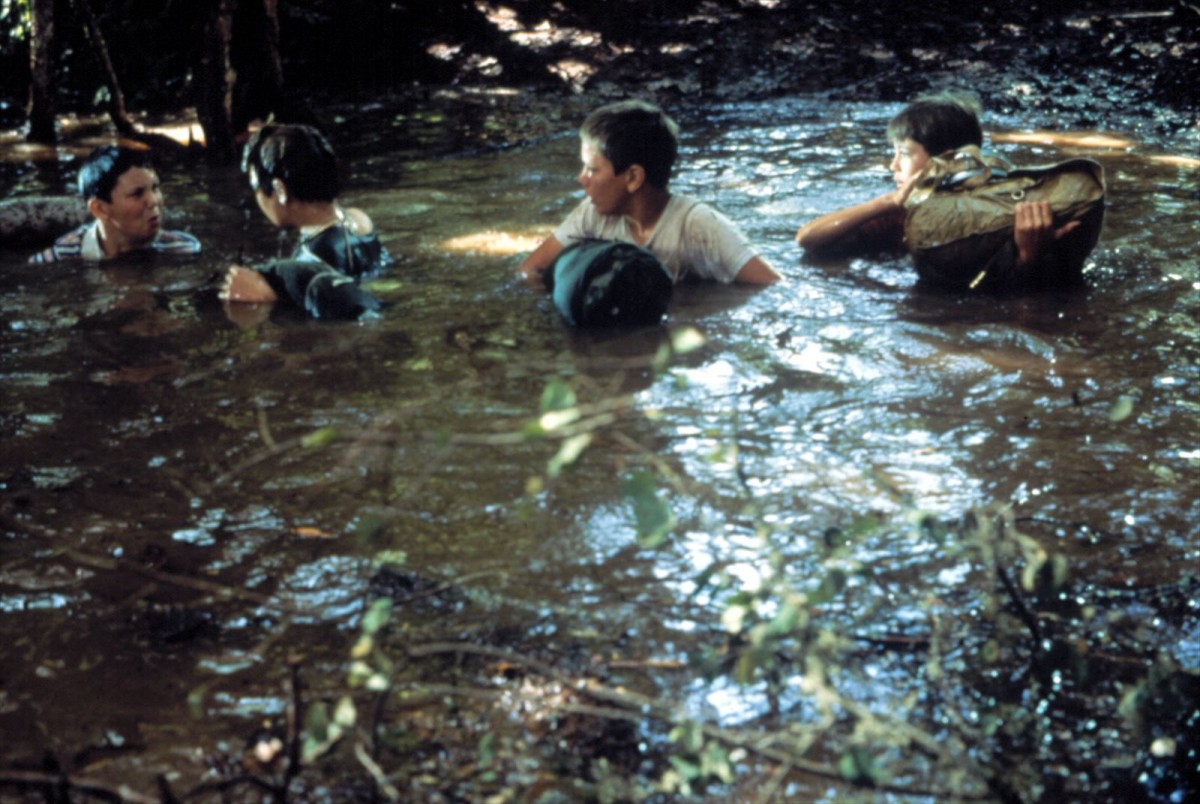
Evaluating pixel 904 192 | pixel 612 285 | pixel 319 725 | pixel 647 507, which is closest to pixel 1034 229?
pixel 904 192

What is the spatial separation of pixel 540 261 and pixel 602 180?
0.63m

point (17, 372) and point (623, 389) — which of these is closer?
point (623, 389)

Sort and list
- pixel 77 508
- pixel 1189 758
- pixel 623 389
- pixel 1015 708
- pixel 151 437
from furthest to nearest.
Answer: pixel 623 389 < pixel 151 437 < pixel 77 508 < pixel 1015 708 < pixel 1189 758

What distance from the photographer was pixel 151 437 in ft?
14.7

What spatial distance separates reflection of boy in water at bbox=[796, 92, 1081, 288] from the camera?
18.6ft

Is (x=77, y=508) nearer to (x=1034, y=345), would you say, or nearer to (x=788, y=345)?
(x=788, y=345)

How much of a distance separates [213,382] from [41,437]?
74cm

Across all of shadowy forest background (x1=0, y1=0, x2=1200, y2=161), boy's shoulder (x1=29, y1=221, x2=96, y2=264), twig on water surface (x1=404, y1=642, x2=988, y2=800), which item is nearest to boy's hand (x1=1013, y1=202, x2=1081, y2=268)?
twig on water surface (x1=404, y1=642, x2=988, y2=800)

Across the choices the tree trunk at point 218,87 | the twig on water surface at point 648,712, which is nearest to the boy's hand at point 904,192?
the twig on water surface at point 648,712

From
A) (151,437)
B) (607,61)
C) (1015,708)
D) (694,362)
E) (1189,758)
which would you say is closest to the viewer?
(1189,758)

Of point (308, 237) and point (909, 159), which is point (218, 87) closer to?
point (308, 237)

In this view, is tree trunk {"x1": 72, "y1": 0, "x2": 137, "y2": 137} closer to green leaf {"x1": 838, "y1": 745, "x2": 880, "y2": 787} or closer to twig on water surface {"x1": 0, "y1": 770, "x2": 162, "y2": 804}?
twig on water surface {"x1": 0, "y1": 770, "x2": 162, "y2": 804}

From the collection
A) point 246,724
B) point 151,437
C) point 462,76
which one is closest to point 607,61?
point 462,76

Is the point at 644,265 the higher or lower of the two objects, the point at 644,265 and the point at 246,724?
Answer: the higher
